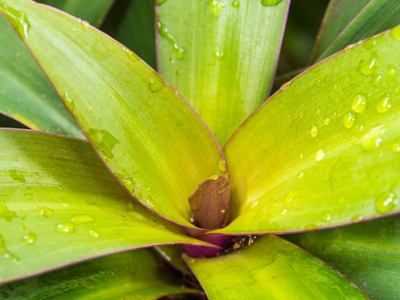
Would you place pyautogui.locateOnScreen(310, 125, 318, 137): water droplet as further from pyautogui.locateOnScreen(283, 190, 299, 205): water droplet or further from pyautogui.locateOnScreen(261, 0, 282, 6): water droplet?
pyautogui.locateOnScreen(261, 0, 282, 6): water droplet

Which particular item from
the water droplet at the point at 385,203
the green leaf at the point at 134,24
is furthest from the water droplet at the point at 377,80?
the green leaf at the point at 134,24

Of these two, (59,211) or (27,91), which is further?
(27,91)

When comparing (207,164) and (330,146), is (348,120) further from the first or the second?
(207,164)

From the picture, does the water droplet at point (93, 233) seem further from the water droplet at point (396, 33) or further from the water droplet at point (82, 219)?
the water droplet at point (396, 33)

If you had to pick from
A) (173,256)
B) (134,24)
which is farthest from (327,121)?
(134,24)

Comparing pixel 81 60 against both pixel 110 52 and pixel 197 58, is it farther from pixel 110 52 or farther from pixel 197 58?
pixel 197 58

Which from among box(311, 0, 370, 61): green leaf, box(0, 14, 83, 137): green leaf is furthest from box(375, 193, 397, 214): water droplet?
box(0, 14, 83, 137): green leaf
